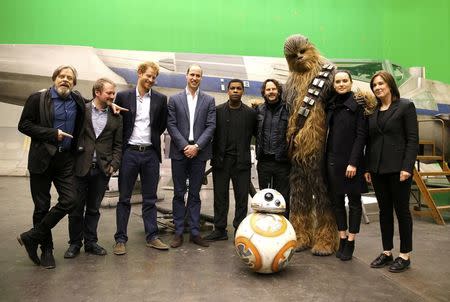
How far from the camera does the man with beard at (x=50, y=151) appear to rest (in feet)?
9.17

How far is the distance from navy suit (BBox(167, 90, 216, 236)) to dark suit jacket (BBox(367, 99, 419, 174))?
4.57 feet

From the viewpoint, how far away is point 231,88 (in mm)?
3539

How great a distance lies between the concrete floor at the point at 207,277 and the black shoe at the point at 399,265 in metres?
0.05

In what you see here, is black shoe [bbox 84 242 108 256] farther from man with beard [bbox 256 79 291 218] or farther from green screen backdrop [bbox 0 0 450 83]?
green screen backdrop [bbox 0 0 450 83]

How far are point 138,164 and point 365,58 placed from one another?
613cm

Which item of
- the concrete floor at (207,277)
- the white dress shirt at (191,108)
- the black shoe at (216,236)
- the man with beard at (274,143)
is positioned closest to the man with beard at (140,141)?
the white dress shirt at (191,108)

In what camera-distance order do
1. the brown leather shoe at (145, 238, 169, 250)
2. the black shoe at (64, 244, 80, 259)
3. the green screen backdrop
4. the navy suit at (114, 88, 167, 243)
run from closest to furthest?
the black shoe at (64, 244, 80, 259) → the navy suit at (114, 88, 167, 243) → the brown leather shoe at (145, 238, 169, 250) → the green screen backdrop

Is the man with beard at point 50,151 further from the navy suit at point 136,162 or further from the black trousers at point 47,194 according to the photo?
the navy suit at point 136,162

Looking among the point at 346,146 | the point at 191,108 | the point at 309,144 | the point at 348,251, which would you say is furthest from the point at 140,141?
the point at 348,251

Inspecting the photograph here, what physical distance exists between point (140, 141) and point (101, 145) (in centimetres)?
32

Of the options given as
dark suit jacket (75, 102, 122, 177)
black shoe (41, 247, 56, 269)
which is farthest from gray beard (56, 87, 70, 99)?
black shoe (41, 247, 56, 269)

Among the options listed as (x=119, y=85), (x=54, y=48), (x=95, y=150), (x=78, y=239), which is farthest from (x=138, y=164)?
(x=54, y=48)

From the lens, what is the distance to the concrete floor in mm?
2432

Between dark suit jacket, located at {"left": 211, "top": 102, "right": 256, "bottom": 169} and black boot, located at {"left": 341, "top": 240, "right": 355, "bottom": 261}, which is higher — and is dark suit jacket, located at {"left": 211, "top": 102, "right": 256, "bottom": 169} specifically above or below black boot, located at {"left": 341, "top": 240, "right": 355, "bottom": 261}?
above
